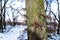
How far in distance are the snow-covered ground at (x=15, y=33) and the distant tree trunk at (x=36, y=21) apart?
116 cm

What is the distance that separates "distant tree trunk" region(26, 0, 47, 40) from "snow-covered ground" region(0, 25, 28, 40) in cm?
116

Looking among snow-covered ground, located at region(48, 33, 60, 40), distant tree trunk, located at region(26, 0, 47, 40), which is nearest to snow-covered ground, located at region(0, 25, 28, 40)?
snow-covered ground, located at region(48, 33, 60, 40)

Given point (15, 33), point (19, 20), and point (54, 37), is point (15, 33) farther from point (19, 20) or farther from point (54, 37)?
point (54, 37)

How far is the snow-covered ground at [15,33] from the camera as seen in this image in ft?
9.86

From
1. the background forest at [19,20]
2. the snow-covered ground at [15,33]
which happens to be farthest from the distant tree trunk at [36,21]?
the snow-covered ground at [15,33]

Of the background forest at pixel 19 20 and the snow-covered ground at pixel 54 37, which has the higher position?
the background forest at pixel 19 20

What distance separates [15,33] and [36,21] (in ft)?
4.15

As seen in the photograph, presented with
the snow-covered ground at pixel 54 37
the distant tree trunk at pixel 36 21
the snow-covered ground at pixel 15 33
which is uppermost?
the distant tree trunk at pixel 36 21

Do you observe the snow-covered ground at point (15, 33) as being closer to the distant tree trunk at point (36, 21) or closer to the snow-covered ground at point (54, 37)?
the snow-covered ground at point (54, 37)

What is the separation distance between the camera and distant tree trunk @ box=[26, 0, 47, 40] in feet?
6.06

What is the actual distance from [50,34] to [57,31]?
146mm

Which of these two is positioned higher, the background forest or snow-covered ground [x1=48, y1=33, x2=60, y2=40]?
the background forest

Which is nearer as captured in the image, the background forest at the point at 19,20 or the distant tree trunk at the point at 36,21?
the distant tree trunk at the point at 36,21

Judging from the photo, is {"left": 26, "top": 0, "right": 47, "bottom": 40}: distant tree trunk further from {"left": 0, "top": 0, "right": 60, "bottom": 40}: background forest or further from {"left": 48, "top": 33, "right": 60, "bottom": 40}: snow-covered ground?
{"left": 48, "top": 33, "right": 60, "bottom": 40}: snow-covered ground
